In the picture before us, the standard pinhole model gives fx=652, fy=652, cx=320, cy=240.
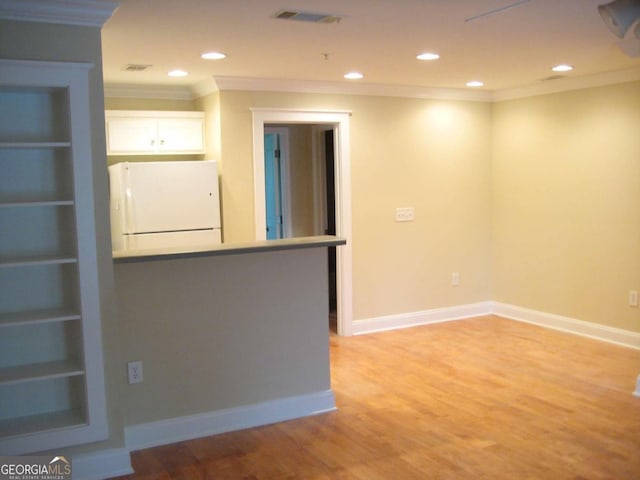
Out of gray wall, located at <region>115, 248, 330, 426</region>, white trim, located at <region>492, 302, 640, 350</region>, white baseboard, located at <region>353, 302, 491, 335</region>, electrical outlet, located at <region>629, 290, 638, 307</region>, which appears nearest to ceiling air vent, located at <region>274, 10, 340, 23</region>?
gray wall, located at <region>115, 248, 330, 426</region>

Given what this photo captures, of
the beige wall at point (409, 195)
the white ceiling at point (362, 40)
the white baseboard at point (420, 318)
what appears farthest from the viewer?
the white baseboard at point (420, 318)

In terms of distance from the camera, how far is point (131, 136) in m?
5.39

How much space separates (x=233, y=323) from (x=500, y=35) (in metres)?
2.31

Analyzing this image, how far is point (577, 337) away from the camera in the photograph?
5766 mm

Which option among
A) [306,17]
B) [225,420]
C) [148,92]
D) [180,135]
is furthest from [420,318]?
[306,17]

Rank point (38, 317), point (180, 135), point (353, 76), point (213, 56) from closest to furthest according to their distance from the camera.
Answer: point (38, 317) < point (213, 56) < point (353, 76) < point (180, 135)

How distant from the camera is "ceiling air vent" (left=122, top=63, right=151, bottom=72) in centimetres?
460

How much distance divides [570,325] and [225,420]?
355 centimetres

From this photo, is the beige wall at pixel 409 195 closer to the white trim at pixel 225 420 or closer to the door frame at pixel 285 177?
the door frame at pixel 285 177

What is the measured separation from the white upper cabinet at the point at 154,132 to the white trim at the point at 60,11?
234cm

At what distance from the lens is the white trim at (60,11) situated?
2.87 meters

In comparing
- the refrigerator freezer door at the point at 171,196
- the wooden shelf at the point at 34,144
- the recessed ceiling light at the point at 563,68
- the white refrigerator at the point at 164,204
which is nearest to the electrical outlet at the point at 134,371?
the wooden shelf at the point at 34,144

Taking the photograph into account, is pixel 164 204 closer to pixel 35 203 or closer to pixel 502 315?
pixel 35 203

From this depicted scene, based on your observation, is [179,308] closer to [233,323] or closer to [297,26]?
[233,323]
